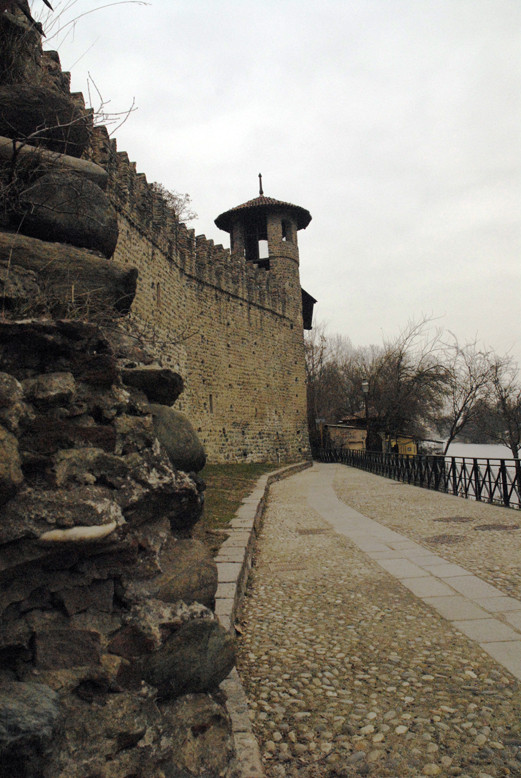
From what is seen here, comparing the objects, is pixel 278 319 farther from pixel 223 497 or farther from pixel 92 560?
pixel 92 560

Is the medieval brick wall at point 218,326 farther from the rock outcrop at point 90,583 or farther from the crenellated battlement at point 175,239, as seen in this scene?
the rock outcrop at point 90,583

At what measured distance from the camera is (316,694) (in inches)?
107

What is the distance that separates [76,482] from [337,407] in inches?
1700

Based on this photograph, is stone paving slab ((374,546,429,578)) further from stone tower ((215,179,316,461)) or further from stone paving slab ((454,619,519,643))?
stone tower ((215,179,316,461))

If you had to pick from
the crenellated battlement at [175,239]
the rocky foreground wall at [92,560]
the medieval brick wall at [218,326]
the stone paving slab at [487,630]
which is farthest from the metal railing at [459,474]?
the crenellated battlement at [175,239]

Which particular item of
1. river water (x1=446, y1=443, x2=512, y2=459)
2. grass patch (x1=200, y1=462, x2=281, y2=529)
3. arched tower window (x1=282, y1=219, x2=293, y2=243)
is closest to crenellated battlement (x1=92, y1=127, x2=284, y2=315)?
arched tower window (x1=282, y1=219, x2=293, y2=243)

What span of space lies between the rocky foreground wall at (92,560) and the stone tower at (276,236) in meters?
24.0

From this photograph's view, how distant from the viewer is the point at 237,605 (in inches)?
155

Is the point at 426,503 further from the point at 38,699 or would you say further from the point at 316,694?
the point at 38,699

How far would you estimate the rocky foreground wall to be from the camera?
1.61 metres

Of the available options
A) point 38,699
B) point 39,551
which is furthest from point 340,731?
point 39,551

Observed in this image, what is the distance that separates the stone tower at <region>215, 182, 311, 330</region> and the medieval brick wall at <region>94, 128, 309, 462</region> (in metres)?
0.12

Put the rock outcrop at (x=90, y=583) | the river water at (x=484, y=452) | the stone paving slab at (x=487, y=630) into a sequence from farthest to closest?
the river water at (x=484, y=452) → the stone paving slab at (x=487, y=630) → the rock outcrop at (x=90, y=583)

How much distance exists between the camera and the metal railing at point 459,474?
975 cm
